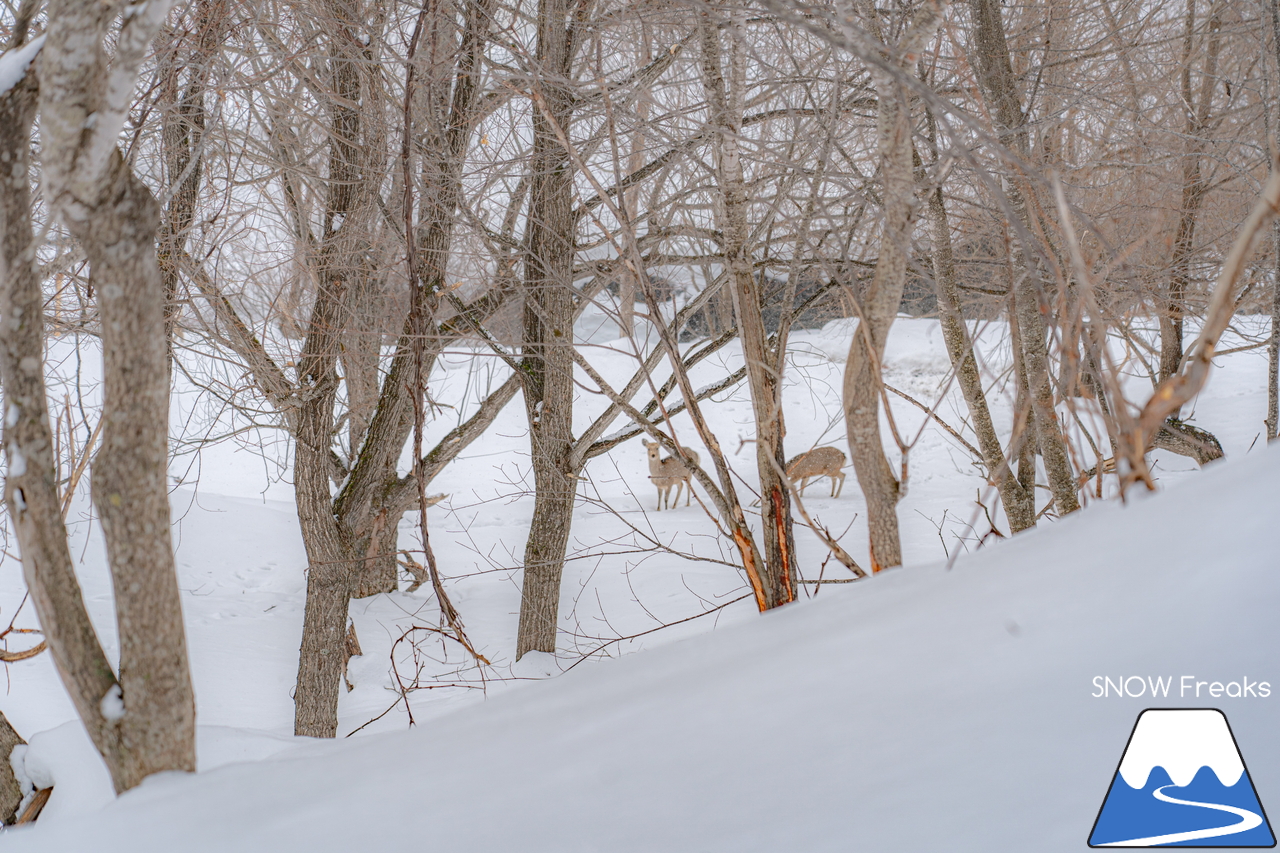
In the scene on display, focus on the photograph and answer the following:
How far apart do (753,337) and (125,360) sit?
6.13 feet

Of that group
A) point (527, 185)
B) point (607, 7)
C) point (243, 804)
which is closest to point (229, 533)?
point (527, 185)

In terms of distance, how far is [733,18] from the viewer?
2.58 meters

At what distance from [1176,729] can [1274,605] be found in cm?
29

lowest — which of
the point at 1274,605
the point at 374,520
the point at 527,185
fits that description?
the point at 1274,605

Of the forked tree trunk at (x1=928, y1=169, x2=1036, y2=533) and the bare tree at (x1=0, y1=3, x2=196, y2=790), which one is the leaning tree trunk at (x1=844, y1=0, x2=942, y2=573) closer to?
the bare tree at (x1=0, y1=3, x2=196, y2=790)

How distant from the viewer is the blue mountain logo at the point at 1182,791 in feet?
2.85

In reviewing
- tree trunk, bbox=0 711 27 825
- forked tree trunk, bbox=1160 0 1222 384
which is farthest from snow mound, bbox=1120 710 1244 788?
forked tree trunk, bbox=1160 0 1222 384

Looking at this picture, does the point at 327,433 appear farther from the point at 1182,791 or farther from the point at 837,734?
the point at 1182,791

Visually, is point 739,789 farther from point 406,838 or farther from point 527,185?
point 527,185

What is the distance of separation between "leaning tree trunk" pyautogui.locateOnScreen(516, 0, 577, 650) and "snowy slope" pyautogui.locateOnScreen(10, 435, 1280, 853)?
3.17 meters

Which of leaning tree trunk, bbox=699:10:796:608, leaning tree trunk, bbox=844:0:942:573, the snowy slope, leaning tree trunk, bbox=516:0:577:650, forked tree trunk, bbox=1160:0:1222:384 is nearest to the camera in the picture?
the snowy slope

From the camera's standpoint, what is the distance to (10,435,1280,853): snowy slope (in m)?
0.99

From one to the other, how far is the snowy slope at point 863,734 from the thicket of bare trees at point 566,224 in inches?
7.8

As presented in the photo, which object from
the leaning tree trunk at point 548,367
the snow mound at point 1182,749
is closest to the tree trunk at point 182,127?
the leaning tree trunk at point 548,367
